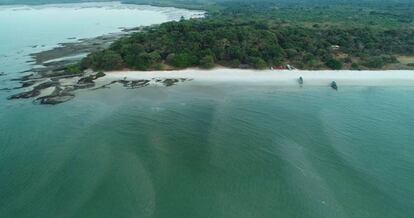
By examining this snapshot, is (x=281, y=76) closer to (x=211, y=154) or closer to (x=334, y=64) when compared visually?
(x=334, y=64)

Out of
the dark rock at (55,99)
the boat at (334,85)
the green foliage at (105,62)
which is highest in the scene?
the boat at (334,85)

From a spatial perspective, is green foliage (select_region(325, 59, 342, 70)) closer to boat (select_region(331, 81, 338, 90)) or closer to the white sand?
the white sand

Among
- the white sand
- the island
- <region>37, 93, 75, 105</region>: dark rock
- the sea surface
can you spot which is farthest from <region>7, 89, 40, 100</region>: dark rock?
the white sand

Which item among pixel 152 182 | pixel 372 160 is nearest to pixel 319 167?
pixel 372 160

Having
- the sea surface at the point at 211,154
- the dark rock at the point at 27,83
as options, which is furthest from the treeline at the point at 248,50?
the sea surface at the point at 211,154

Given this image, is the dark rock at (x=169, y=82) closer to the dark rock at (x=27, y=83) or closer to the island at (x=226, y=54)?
the island at (x=226, y=54)

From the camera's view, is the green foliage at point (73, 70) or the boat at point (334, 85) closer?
the boat at point (334, 85)
